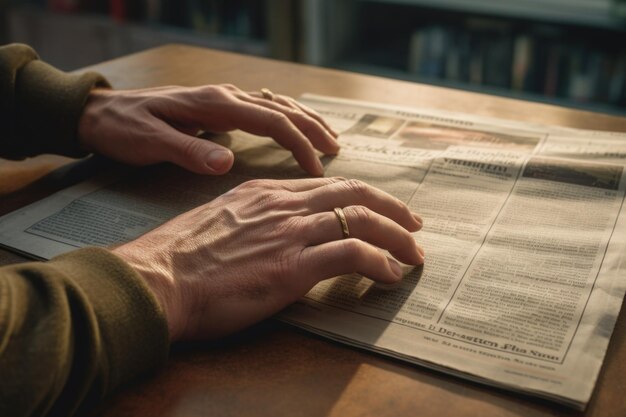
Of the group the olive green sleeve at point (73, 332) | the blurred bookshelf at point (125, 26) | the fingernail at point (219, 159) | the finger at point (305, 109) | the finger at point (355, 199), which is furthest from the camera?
the blurred bookshelf at point (125, 26)

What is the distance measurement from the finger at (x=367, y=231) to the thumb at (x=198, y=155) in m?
0.21

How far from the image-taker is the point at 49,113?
3.02ft

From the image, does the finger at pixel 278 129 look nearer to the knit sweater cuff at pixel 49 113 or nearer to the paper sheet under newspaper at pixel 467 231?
the paper sheet under newspaper at pixel 467 231

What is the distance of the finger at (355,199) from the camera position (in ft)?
2.26

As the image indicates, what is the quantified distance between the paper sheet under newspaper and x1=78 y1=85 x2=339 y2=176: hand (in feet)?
0.09

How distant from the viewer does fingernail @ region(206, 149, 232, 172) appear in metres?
0.82

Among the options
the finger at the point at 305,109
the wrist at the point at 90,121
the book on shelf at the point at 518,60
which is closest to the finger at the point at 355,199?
the finger at the point at 305,109

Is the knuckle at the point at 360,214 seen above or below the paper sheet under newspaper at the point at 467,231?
above

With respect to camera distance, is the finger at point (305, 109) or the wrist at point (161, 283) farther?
the finger at point (305, 109)

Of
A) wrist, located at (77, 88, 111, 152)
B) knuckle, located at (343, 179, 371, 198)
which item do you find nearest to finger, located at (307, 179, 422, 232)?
knuckle, located at (343, 179, 371, 198)

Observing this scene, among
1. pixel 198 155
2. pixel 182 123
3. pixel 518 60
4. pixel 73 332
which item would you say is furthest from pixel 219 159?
pixel 518 60

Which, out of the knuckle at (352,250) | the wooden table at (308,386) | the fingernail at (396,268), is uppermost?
the knuckle at (352,250)

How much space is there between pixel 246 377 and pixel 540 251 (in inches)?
12.5

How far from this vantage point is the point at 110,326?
52 centimetres
